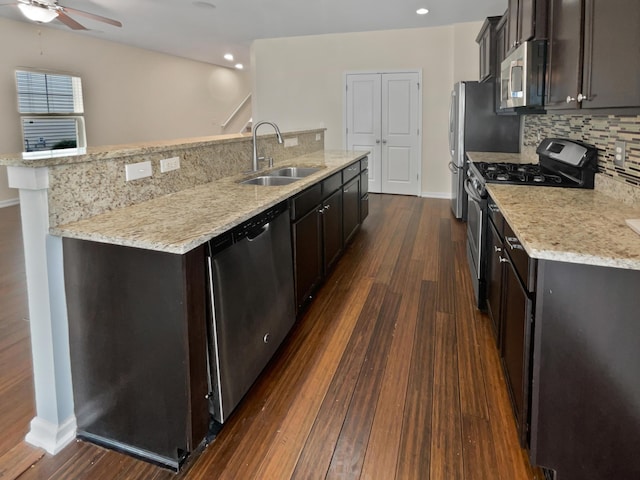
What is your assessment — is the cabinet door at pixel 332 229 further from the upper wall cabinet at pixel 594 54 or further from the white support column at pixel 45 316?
the white support column at pixel 45 316

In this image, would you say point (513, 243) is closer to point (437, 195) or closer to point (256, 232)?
point (256, 232)

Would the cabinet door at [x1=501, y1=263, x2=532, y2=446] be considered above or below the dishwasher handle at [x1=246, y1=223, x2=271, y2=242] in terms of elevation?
below

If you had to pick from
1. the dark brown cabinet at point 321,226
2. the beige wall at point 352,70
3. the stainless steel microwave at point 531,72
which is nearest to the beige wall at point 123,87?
the beige wall at point 352,70

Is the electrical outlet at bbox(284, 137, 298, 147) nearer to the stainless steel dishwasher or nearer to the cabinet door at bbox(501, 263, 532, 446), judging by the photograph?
the stainless steel dishwasher

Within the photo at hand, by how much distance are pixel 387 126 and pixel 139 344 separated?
21.0ft

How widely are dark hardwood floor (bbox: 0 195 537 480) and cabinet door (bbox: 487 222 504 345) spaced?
21 centimetres

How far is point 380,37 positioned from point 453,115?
2.48m

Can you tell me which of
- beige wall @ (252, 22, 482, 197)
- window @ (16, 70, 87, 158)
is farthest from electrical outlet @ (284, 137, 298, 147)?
window @ (16, 70, 87, 158)

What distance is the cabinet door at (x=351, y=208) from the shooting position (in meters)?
4.10

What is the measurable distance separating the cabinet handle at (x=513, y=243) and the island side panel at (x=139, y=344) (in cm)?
122

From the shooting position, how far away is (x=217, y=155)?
2947 millimetres

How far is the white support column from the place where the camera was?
164 centimetres

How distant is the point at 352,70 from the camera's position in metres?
7.40

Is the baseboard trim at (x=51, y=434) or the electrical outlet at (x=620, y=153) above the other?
the electrical outlet at (x=620, y=153)
